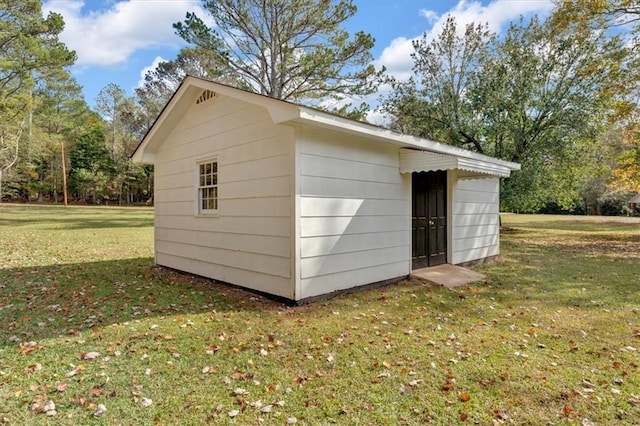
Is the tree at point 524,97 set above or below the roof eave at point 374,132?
above

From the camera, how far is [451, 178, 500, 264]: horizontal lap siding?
8.51 meters

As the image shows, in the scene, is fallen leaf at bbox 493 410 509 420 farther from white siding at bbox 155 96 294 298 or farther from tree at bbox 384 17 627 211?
tree at bbox 384 17 627 211

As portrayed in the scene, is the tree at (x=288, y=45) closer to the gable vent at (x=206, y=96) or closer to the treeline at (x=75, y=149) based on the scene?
the gable vent at (x=206, y=96)

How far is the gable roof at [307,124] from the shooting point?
495cm

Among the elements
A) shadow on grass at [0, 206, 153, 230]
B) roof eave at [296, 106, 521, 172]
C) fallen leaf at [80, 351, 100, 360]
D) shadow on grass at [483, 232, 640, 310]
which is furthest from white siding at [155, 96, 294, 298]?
shadow on grass at [0, 206, 153, 230]

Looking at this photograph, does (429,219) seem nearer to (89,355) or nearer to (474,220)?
(474,220)

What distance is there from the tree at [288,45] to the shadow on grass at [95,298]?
1031cm

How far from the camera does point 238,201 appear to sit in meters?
6.27

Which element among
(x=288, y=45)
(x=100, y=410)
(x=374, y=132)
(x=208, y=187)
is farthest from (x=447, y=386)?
(x=288, y=45)

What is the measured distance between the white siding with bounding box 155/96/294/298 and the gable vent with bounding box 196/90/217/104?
97 millimetres

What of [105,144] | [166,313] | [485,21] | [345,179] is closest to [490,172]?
[345,179]

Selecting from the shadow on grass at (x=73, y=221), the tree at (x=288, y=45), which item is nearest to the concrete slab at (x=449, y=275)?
the tree at (x=288, y=45)

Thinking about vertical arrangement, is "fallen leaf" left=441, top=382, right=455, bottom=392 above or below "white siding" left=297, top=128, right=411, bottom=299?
below

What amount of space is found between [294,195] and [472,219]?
5.75 metres
